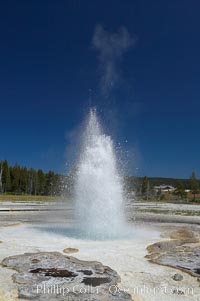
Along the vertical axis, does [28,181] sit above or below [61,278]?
above

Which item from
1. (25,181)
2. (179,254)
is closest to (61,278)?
(179,254)

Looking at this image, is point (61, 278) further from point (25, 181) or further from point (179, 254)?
point (25, 181)

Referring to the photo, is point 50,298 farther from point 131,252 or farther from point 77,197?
point 77,197

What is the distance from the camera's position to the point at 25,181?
73.9 metres

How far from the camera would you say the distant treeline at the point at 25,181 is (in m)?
71.9

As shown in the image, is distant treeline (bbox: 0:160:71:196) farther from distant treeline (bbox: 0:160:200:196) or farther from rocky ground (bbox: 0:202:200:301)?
rocky ground (bbox: 0:202:200:301)

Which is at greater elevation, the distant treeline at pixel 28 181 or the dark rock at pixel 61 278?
the distant treeline at pixel 28 181

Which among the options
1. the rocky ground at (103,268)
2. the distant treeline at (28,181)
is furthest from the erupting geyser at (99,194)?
the distant treeline at (28,181)

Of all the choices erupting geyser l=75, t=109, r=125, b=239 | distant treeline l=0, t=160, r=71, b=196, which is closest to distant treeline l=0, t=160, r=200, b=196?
distant treeline l=0, t=160, r=71, b=196

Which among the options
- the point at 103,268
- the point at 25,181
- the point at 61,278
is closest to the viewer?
the point at 61,278

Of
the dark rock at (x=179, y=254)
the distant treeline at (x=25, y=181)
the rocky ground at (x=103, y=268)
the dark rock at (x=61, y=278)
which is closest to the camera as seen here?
the dark rock at (x=61, y=278)

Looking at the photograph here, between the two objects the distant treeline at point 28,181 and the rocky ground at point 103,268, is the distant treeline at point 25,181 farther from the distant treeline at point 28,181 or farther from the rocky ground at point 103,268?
the rocky ground at point 103,268

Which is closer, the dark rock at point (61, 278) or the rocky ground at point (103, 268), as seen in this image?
the dark rock at point (61, 278)

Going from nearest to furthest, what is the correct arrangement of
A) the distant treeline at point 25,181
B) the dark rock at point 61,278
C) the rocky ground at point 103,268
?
the dark rock at point 61,278 < the rocky ground at point 103,268 < the distant treeline at point 25,181
